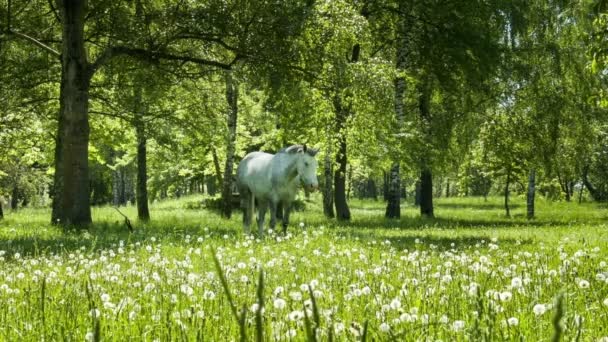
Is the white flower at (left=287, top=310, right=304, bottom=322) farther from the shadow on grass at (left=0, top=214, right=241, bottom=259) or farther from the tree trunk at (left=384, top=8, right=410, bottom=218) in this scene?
the tree trunk at (left=384, top=8, right=410, bottom=218)

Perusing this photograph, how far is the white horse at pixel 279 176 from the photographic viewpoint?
44.9 ft

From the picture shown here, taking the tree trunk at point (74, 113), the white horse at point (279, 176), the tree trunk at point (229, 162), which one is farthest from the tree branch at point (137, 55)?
the tree trunk at point (229, 162)

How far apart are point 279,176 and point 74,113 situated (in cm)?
747

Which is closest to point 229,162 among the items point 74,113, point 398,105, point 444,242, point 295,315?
point 398,105

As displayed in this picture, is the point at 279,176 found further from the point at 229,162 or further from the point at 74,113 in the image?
the point at 229,162

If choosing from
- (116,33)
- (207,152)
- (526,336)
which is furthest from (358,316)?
(207,152)

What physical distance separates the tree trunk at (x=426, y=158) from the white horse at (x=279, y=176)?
42.1 ft

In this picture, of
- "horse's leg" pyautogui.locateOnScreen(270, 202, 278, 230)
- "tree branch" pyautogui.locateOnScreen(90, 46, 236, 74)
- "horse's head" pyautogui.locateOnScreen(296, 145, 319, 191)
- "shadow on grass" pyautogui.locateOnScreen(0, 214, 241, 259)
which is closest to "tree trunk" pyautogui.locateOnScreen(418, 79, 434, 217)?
"tree branch" pyautogui.locateOnScreen(90, 46, 236, 74)

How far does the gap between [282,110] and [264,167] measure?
416 inches

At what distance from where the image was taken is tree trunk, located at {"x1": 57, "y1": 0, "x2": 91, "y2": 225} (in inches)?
684

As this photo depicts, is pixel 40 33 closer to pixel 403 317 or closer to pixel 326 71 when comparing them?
pixel 326 71

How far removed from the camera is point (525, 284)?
16.0 feet

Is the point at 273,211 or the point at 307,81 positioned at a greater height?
the point at 307,81

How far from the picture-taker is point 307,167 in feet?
44.7
